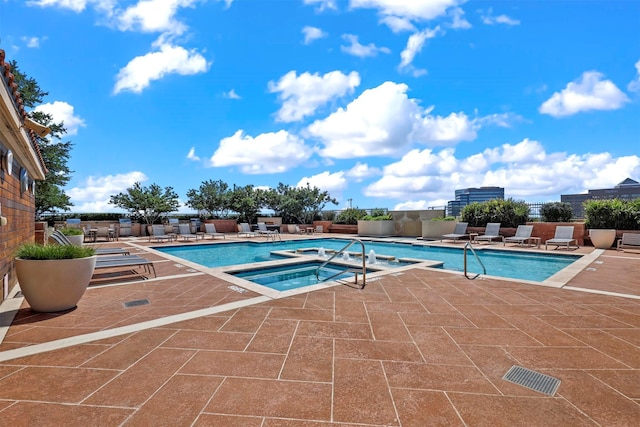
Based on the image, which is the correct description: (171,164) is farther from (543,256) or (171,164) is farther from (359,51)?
(543,256)

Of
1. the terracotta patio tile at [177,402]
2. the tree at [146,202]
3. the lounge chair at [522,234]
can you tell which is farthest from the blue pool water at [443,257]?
the tree at [146,202]

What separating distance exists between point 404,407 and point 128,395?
173cm

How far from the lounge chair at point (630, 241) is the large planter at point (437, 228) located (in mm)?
5545

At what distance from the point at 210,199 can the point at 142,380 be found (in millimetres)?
20503

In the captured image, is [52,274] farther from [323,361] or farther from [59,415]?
[323,361]

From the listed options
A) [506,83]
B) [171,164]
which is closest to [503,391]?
[506,83]

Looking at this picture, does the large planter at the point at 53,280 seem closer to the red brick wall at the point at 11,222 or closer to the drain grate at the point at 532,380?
the red brick wall at the point at 11,222

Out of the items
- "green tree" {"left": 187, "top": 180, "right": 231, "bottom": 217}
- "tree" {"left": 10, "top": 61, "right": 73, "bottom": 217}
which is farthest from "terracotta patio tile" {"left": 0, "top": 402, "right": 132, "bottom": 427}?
"green tree" {"left": 187, "top": 180, "right": 231, "bottom": 217}

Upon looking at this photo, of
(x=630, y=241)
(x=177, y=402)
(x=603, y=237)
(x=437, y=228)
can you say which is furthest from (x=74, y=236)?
(x=630, y=241)

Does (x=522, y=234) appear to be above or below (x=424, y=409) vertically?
above

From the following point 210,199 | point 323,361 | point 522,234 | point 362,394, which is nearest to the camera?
point 362,394

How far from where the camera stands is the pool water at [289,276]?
21.3ft

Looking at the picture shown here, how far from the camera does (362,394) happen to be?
2119 millimetres

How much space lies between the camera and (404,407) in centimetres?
198
